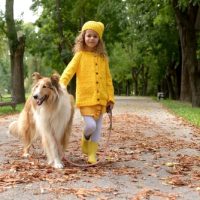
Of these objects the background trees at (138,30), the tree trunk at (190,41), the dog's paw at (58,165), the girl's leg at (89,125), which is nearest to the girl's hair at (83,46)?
the girl's leg at (89,125)

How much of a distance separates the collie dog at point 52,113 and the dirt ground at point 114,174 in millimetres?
300

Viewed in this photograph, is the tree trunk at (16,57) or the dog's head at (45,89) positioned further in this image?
the tree trunk at (16,57)

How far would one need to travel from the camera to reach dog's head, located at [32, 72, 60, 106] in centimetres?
682

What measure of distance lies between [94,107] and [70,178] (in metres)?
1.41

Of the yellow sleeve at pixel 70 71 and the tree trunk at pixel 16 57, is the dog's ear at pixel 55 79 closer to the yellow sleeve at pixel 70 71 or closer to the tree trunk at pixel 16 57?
the yellow sleeve at pixel 70 71

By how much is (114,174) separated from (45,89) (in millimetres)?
1578

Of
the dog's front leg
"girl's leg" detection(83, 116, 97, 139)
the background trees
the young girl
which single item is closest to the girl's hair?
the young girl

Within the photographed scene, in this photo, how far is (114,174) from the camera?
22.8 ft

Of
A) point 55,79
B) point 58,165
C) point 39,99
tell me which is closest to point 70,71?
point 55,79

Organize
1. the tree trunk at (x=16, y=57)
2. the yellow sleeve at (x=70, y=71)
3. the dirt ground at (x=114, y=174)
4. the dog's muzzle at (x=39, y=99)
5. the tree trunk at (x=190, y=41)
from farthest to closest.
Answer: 1. the tree trunk at (x=16, y=57)
2. the tree trunk at (x=190, y=41)
3. the yellow sleeve at (x=70, y=71)
4. the dog's muzzle at (x=39, y=99)
5. the dirt ground at (x=114, y=174)

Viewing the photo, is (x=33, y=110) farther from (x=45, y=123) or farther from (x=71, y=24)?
(x=71, y=24)

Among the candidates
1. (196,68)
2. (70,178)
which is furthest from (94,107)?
(196,68)

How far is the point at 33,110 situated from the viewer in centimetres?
762

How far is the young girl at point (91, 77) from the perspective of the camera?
745 cm
